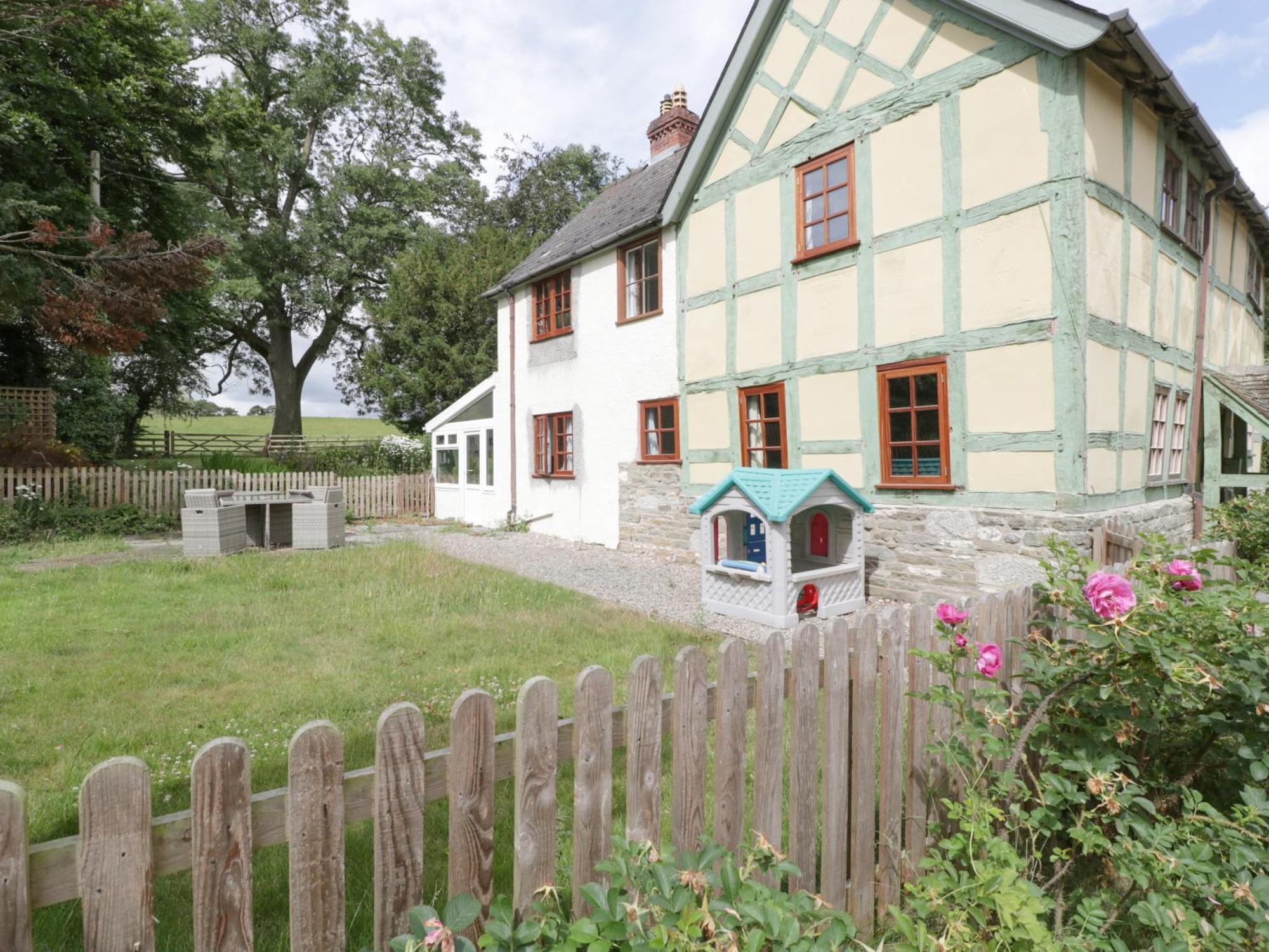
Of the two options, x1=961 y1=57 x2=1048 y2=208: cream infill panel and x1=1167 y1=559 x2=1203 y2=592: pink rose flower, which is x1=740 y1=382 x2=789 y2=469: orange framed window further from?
x1=1167 y1=559 x2=1203 y2=592: pink rose flower

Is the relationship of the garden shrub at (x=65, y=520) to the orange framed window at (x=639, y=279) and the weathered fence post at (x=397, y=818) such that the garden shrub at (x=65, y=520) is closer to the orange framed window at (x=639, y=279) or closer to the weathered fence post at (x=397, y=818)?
the orange framed window at (x=639, y=279)

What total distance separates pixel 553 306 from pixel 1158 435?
10.7m

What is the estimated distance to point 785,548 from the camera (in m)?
7.04

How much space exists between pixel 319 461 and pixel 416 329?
18.9ft

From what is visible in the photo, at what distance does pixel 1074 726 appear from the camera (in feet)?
7.75

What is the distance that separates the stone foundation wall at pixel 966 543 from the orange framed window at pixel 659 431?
4013 millimetres

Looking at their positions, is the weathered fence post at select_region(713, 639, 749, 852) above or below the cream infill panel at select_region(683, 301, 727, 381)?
below

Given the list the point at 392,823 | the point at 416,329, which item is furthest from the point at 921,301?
the point at 416,329

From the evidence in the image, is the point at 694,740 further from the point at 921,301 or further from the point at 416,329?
the point at 416,329

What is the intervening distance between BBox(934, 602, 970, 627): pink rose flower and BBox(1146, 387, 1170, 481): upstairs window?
784 centimetres

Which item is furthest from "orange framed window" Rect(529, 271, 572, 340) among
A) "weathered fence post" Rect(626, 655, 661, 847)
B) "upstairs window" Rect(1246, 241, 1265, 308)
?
"upstairs window" Rect(1246, 241, 1265, 308)

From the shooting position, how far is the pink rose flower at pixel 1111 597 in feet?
6.68

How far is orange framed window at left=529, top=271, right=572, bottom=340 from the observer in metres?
14.0

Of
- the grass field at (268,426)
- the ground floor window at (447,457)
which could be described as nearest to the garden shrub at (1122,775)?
the ground floor window at (447,457)
